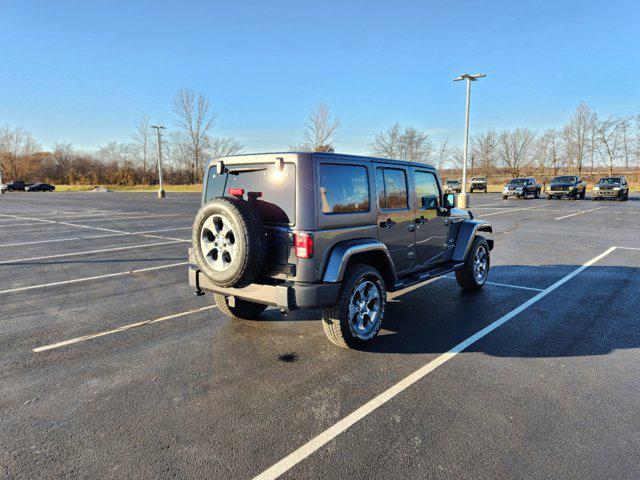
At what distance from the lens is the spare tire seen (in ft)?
12.3

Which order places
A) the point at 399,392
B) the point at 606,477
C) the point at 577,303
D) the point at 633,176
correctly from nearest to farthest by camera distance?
1. the point at 606,477
2. the point at 399,392
3. the point at 577,303
4. the point at 633,176

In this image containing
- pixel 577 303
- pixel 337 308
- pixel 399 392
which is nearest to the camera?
pixel 399 392

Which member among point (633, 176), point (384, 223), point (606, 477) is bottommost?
point (606, 477)

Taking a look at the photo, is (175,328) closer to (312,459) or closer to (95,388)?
(95,388)

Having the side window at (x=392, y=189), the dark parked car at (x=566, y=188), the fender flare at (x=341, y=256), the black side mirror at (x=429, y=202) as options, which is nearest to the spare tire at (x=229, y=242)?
the fender flare at (x=341, y=256)

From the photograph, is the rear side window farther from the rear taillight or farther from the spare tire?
the spare tire

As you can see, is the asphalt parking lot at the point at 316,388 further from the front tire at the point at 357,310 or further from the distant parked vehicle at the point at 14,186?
the distant parked vehicle at the point at 14,186

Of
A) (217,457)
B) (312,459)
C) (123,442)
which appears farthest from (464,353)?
(123,442)

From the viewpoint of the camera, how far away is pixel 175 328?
4918 millimetres

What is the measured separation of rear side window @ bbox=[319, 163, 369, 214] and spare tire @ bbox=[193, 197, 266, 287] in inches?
28.2

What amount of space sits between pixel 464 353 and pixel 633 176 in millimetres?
66240

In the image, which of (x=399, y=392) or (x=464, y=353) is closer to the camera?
(x=399, y=392)

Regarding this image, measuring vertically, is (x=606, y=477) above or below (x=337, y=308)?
below

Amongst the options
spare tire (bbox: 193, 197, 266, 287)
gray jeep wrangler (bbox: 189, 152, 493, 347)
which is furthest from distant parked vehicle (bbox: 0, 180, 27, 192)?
gray jeep wrangler (bbox: 189, 152, 493, 347)
